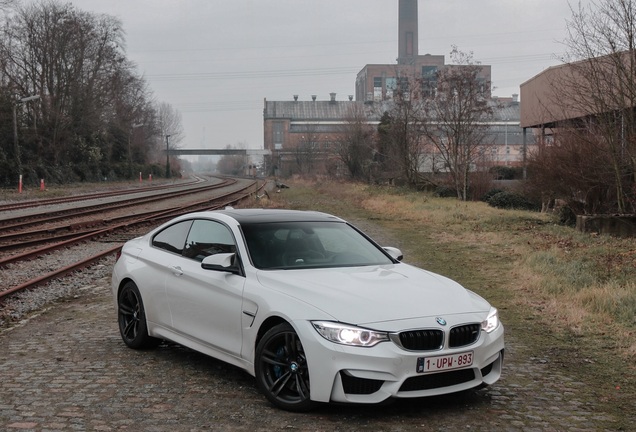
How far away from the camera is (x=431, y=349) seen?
4910mm

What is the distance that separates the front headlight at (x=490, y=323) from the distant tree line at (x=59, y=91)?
45582mm

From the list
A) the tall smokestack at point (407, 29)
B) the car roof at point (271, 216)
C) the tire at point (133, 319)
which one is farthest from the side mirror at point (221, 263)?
the tall smokestack at point (407, 29)

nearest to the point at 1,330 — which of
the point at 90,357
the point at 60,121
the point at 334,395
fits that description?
the point at 90,357

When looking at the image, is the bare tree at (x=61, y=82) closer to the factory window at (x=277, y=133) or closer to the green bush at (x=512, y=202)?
the green bush at (x=512, y=202)

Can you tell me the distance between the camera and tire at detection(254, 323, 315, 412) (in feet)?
16.7

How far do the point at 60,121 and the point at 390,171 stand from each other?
27.7 meters

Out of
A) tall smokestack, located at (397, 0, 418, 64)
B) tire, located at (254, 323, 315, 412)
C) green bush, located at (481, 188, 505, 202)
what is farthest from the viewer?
tall smokestack, located at (397, 0, 418, 64)

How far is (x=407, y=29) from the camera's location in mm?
197625

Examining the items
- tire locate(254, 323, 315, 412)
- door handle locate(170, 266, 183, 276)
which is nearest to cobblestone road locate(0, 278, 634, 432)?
tire locate(254, 323, 315, 412)

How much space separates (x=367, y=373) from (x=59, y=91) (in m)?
60.0

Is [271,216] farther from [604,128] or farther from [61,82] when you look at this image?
[61,82]

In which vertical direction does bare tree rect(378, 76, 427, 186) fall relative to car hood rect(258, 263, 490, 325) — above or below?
above

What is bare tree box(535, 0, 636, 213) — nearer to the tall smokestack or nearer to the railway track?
the railway track

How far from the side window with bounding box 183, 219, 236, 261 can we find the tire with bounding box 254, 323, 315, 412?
3.99 feet
